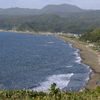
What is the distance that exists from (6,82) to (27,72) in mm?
12158

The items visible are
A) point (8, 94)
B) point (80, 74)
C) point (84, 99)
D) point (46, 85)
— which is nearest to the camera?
point (84, 99)

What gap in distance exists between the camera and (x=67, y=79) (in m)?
51.4

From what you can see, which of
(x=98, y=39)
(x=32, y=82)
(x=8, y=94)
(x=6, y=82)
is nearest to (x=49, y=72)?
(x=32, y=82)

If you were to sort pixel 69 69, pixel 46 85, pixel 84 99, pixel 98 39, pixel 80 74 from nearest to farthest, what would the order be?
1. pixel 84 99
2. pixel 46 85
3. pixel 80 74
4. pixel 69 69
5. pixel 98 39

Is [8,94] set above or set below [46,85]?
above

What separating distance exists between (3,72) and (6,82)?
38.1 ft

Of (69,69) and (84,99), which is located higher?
(84,99)

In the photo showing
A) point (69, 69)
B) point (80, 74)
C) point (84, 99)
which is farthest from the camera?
point (69, 69)

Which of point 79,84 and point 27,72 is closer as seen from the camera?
point 79,84

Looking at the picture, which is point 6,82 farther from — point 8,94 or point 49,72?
point 8,94

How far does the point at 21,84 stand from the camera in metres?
47.5

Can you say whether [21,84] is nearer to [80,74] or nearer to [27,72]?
[27,72]

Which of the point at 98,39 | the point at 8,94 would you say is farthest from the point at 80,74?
the point at 98,39

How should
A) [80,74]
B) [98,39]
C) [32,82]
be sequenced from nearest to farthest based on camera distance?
[32,82], [80,74], [98,39]
